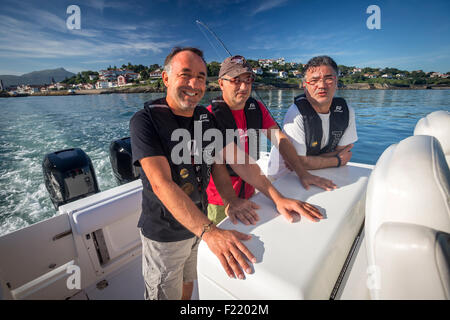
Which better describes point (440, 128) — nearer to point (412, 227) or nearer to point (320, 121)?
point (320, 121)

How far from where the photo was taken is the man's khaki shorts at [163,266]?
1238 mm

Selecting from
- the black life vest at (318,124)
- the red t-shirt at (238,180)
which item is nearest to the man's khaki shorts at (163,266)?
the red t-shirt at (238,180)

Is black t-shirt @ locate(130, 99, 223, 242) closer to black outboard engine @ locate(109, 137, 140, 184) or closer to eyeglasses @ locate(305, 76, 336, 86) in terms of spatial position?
eyeglasses @ locate(305, 76, 336, 86)

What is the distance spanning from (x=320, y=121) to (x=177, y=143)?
1.27m

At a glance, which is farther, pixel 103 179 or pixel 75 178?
pixel 103 179

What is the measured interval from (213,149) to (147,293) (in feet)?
3.27

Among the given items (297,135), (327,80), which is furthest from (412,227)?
(327,80)

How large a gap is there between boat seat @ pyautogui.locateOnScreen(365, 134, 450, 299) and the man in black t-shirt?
35cm

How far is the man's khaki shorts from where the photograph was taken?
1.24 m

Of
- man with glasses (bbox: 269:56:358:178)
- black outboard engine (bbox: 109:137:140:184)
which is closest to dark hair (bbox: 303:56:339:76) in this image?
man with glasses (bbox: 269:56:358:178)

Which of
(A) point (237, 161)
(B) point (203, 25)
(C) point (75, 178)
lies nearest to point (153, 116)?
(A) point (237, 161)

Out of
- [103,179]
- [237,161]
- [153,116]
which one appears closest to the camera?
[153,116]

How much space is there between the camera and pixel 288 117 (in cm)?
184

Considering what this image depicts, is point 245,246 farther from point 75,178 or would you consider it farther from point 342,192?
point 75,178
